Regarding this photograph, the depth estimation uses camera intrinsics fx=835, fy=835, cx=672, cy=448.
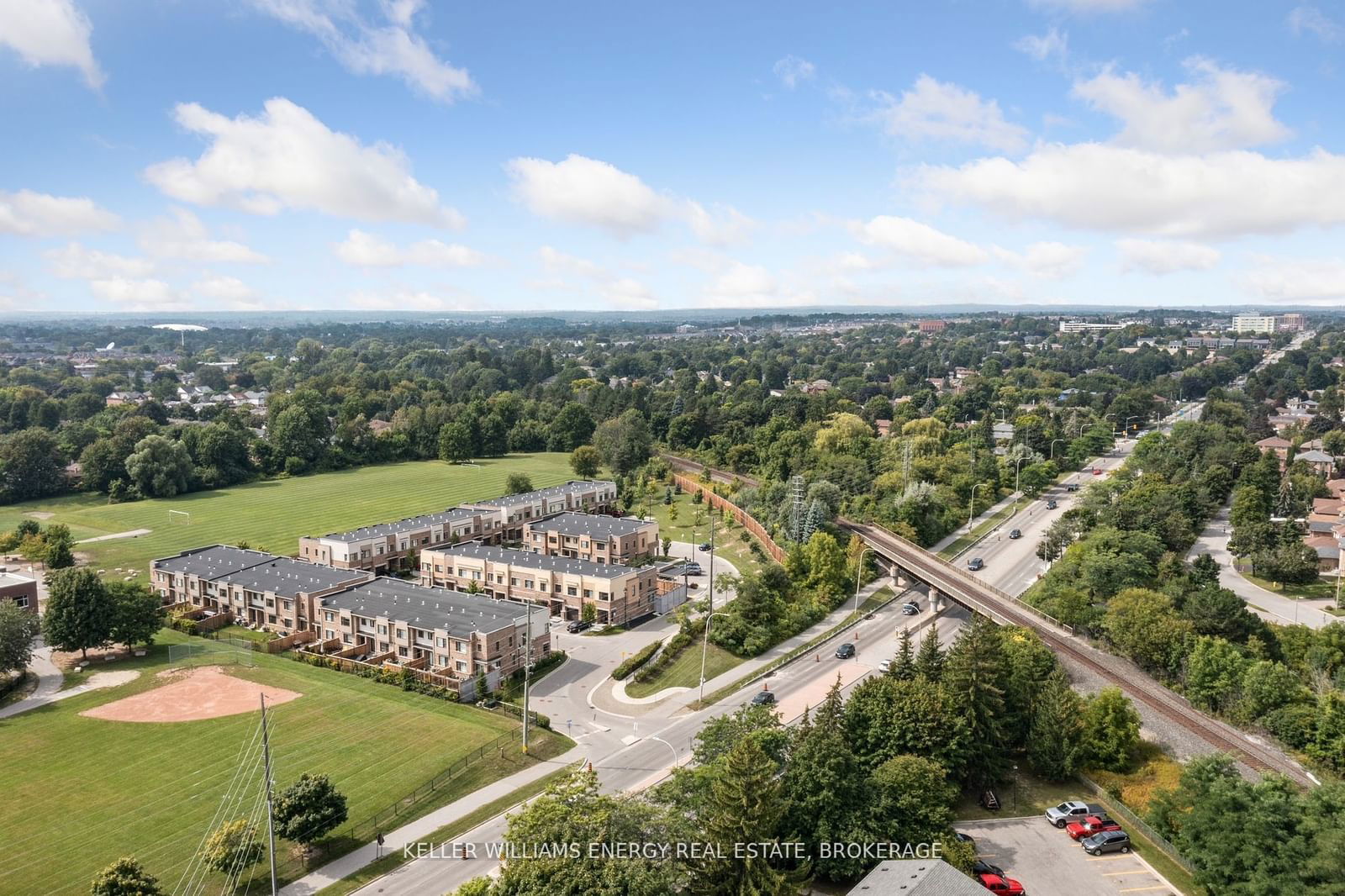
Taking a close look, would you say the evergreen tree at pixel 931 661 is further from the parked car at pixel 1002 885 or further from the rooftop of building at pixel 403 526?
the rooftop of building at pixel 403 526

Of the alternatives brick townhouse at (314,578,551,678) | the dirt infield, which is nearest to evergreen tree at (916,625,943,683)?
brick townhouse at (314,578,551,678)

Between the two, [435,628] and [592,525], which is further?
[592,525]

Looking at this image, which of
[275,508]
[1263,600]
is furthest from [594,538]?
[1263,600]

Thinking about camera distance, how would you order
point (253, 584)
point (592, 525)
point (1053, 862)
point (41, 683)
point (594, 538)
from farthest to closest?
point (592, 525) < point (594, 538) < point (253, 584) < point (41, 683) < point (1053, 862)

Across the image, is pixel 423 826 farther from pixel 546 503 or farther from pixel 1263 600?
pixel 1263 600

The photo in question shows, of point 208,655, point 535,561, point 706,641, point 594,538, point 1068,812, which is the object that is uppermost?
point 535,561

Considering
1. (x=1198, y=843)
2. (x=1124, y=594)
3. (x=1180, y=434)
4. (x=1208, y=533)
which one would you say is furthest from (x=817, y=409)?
(x=1198, y=843)
